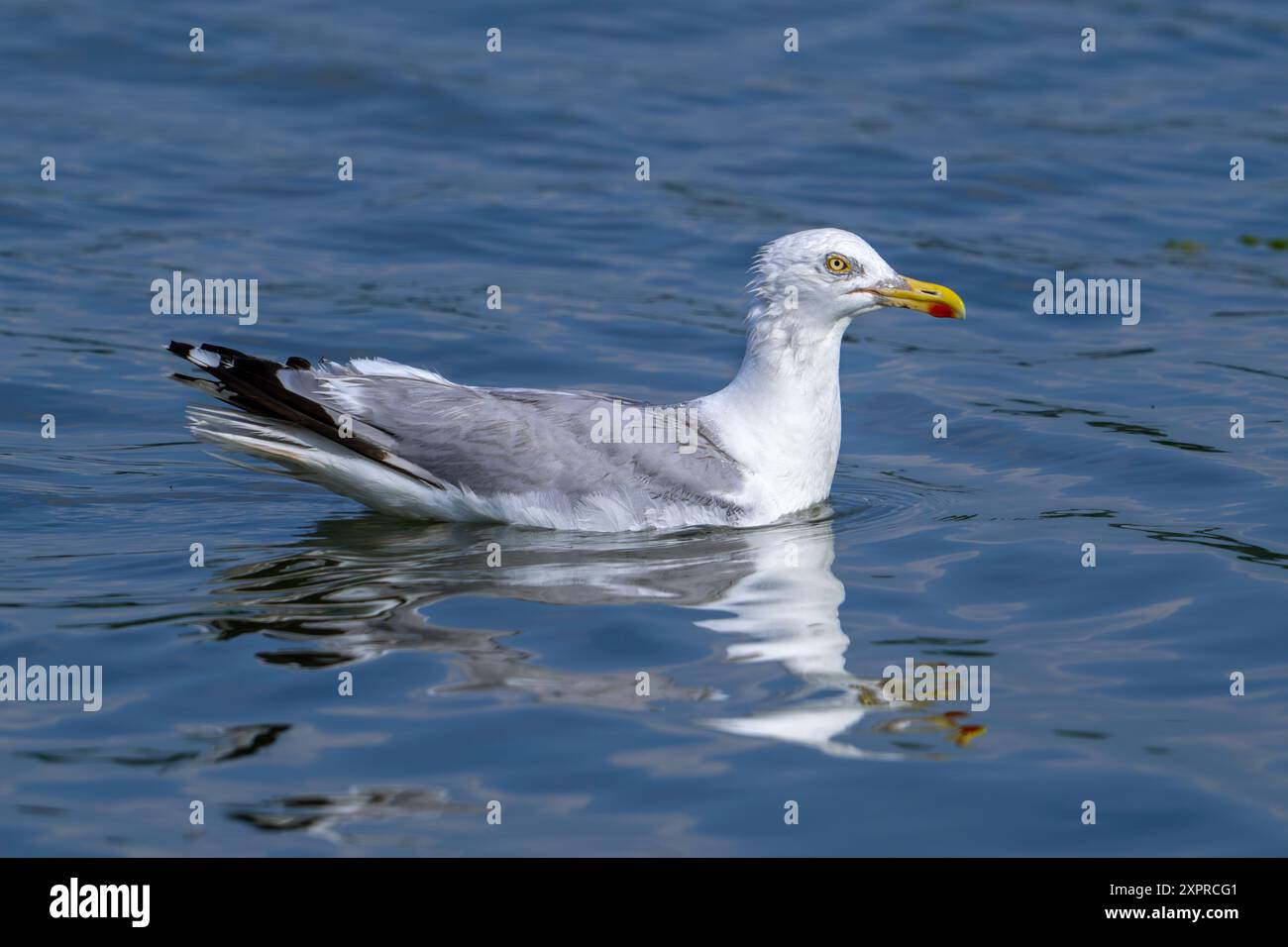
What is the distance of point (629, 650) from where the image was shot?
24.7 ft

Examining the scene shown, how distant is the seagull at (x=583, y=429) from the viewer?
898cm

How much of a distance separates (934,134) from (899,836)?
44.9ft

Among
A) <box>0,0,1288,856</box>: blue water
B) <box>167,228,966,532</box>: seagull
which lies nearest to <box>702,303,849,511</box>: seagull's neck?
<box>167,228,966,532</box>: seagull

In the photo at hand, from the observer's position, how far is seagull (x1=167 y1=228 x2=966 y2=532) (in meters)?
8.98

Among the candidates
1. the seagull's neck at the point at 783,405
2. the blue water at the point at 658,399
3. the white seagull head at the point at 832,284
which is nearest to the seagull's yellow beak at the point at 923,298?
the white seagull head at the point at 832,284

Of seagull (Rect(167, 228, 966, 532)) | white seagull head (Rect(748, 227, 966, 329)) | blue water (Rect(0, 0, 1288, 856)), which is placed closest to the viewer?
blue water (Rect(0, 0, 1288, 856))

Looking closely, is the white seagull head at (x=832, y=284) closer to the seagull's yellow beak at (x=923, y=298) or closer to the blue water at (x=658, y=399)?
the seagull's yellow beak at (x=923, y=298)

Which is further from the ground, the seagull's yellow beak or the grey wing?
the seagull's yellow beak

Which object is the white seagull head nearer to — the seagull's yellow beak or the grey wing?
the seagull's yellow beak

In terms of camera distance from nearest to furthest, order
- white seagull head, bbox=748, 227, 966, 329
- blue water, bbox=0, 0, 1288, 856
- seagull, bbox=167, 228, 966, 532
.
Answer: blue water, bbox=0, 0, 1288, 856
seagull, bbox=167, 228, 966, 532
white seagull head, bbox=748, 227, 966, 329

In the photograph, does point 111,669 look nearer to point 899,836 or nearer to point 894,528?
point 899,836

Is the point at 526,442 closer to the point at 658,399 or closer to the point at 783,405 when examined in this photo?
the point at 783,405

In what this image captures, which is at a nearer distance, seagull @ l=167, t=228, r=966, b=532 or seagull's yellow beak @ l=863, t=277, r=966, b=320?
seagull @ l=167, t=228, r=966, b=532

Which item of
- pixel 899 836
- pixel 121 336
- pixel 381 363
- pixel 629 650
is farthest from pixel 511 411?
pixel 121 336
